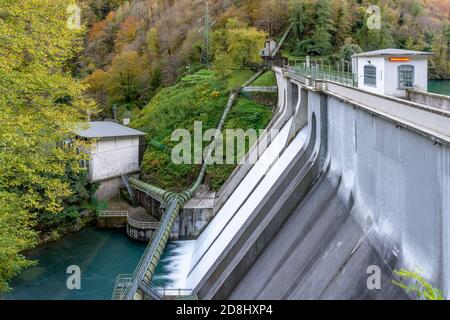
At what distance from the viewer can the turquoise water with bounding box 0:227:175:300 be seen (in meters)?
21.8

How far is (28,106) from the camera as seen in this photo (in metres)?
12.2

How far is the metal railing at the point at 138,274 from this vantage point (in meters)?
16.8

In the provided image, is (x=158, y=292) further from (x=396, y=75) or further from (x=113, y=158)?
(x=113, y=158)

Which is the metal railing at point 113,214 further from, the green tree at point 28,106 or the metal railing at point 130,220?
the green tree at point 28,106

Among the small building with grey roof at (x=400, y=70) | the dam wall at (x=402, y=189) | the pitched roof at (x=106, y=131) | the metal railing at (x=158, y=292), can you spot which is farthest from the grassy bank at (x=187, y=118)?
the dam wall at (x=402, y=189)

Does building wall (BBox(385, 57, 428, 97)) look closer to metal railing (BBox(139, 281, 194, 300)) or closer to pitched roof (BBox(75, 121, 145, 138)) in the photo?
metal railing (BBox(139, 281, 194, 300))

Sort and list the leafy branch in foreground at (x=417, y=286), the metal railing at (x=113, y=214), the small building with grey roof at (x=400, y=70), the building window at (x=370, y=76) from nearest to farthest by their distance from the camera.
→ the leafy branch in foreground at (x=417, y=286), the small building with grey roof at (x=400, y=70), the building window at (x=370, y=76), the metal railing at (x=113, y=214)

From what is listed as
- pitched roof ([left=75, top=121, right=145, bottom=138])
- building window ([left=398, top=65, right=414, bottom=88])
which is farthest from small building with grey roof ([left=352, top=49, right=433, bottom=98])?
pitched roof ([left=75, top=121, right=145, bottom=138])

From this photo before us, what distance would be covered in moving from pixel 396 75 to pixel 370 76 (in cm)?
156

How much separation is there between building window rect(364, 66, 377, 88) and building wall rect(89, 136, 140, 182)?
63.6 feet

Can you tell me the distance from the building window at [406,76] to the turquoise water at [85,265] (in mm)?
12747

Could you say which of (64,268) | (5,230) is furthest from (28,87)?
(64,268)

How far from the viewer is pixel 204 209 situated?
1082 inches

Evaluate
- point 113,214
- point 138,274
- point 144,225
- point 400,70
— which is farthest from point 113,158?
point 400,70
